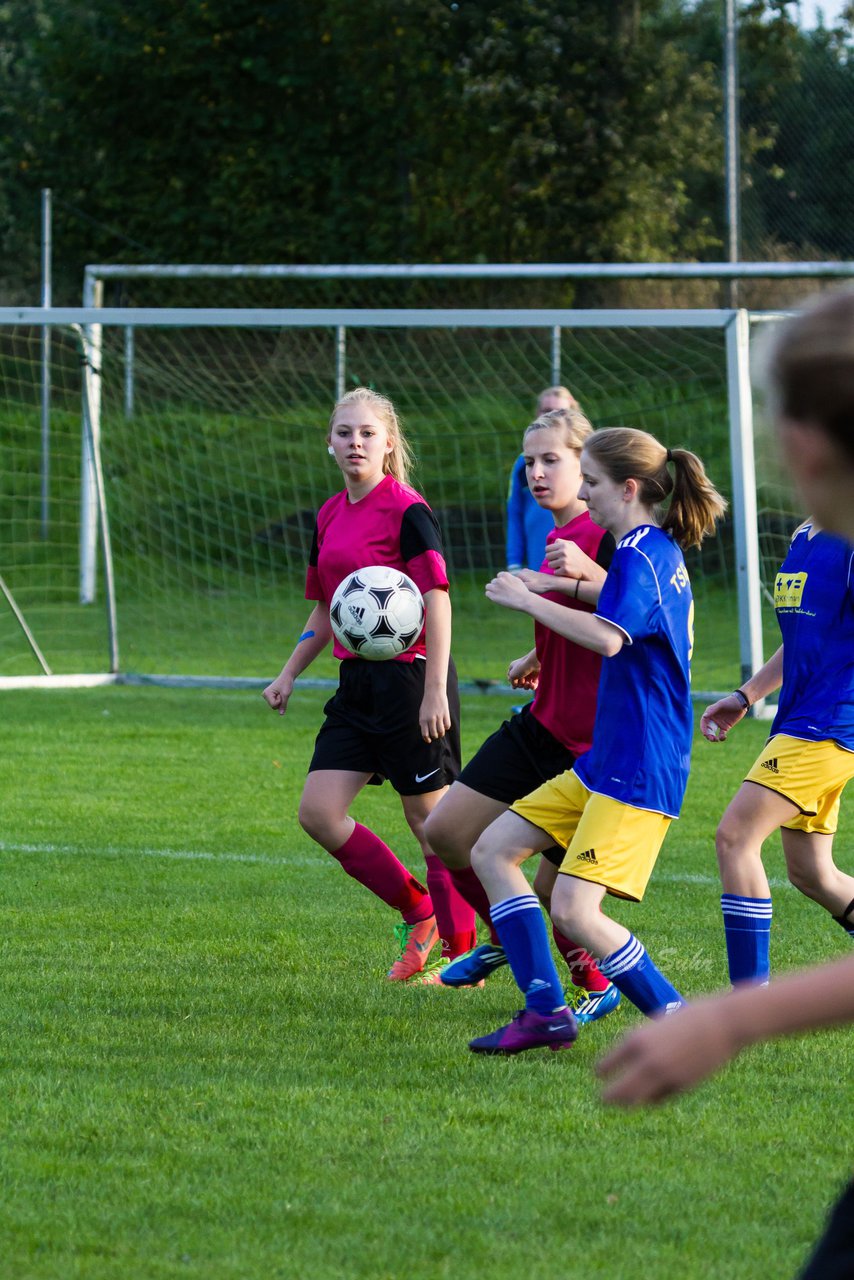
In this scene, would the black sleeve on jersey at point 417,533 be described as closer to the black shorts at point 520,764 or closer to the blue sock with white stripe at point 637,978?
the black shorts at point 520,764

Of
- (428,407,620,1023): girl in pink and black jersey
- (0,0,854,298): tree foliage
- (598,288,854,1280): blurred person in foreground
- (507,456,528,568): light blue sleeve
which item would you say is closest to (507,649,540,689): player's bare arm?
(428,407,620,1023): girl in pink and black jersey

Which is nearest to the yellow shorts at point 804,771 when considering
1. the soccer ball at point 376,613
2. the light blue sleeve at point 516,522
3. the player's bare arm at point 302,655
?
the soccer ball at point 376,613

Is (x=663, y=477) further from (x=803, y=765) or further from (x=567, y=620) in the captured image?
(x=803, y=765)

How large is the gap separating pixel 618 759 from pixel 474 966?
3.65 feet

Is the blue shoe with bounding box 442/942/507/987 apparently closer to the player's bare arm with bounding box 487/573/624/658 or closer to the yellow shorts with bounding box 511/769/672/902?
the yellow shorts with bounding box 511/769/672/902

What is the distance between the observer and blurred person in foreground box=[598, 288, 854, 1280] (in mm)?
1564

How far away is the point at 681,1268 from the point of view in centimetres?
283

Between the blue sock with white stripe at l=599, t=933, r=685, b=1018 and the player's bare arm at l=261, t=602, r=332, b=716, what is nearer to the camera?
the blue sock with white stripe at l=599, t=933, r=685, b=1018

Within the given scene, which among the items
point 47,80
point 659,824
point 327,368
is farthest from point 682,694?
point 47,80

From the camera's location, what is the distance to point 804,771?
4359 millimetres

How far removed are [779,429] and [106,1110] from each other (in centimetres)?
258

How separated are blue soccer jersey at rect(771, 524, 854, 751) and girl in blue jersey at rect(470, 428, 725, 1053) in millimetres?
376

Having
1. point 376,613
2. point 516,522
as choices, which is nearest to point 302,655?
point 376,613

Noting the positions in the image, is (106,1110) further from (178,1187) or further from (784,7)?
(784,7)
